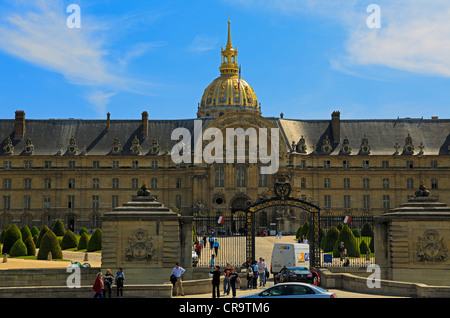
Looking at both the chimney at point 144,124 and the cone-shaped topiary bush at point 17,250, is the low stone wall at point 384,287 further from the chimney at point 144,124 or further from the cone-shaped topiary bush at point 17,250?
the chimney at point 144,124

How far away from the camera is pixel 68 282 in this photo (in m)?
29.6

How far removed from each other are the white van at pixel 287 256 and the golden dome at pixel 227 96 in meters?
89.6

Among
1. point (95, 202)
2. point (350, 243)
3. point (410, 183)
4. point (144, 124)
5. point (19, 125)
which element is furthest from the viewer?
point (144, 124)

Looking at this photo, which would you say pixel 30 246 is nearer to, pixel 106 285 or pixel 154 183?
pixel 106 285

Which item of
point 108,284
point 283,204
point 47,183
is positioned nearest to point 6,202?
point 47,183

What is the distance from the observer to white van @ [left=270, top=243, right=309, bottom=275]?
34438 millimetres

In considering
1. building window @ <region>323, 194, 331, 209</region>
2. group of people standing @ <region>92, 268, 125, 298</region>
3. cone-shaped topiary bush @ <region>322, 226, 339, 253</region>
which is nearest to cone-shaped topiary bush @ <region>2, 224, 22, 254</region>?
cone-shaped topiary bush @ <region>322, 226, 339, 253</region>

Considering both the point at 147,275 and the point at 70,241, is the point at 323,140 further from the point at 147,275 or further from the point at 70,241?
the point at 147,275

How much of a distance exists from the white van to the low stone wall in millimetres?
3883

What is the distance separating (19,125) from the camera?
80.0 metres

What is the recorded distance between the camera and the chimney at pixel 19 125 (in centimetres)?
7981

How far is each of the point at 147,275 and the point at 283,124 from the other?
55407mm

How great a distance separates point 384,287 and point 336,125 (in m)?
57.1

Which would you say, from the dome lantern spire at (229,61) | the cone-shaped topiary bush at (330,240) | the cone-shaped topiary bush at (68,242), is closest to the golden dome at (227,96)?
the dome lantern spire at (229,61)
